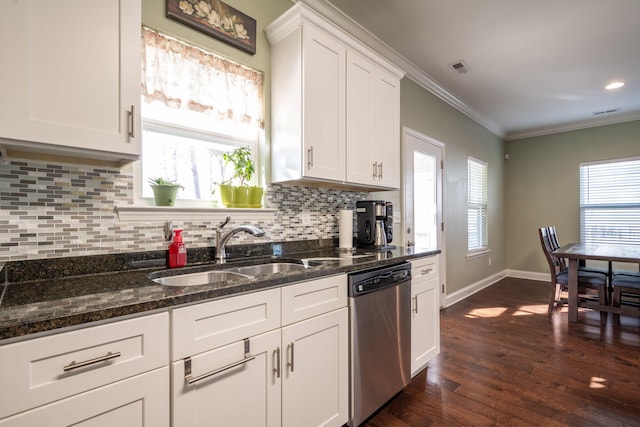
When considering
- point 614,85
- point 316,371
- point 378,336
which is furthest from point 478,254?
point 316,371

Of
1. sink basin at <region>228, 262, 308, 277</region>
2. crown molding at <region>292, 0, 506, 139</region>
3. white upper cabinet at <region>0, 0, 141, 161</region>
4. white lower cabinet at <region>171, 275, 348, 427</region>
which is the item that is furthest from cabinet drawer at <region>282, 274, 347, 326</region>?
crown molding at <region>292, 0, 506, 139</region>

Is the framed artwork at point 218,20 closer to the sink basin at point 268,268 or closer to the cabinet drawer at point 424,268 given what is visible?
the sink basin at point 268,268

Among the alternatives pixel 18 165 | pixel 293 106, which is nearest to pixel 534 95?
pixel 293 106

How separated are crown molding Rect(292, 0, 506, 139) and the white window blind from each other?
0.74m

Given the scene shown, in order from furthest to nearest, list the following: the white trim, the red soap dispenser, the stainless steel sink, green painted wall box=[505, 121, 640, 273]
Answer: green painted wall box=[505, 121, 640, 273] < the white trim < the red soap dispenser < the stainless steel sink

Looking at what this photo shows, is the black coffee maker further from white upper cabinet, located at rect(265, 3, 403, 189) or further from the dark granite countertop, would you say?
the dark granite countertop

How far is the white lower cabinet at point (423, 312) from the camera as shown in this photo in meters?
2.12

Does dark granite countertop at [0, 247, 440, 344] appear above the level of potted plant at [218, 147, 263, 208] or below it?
below

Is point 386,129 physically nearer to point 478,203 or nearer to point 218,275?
point 218,275

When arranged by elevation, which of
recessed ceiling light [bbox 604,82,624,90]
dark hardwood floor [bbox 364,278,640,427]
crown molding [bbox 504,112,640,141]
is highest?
recessed ceiling light [bbox 604,82,624,90]

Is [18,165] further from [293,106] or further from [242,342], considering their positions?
[293,106]

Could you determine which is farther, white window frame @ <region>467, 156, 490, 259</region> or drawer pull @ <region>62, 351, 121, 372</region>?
white window frame @ <region>467, 156, 490, 259</region>

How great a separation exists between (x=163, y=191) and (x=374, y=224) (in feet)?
5.08

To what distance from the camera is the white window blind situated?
184 inches
